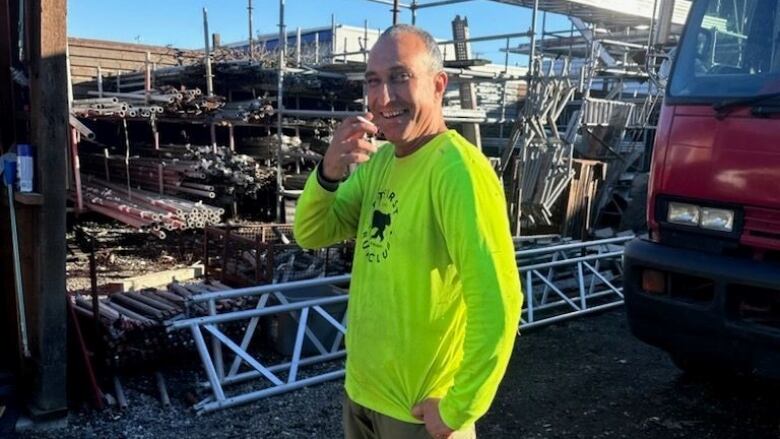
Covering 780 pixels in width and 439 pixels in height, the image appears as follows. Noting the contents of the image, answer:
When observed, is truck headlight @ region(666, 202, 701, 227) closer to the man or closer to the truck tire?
the man

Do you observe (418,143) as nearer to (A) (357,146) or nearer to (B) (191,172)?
(A) (357,146)

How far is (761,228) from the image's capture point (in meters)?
3.31

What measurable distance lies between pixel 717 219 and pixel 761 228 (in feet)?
0.79

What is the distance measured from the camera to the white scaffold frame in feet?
14.4

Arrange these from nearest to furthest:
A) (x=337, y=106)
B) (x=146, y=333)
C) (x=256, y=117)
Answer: (x=146, y=333), (x=256, y=117), (x=337, y=106)

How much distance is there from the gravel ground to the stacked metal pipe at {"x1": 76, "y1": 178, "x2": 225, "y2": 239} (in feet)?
14.5

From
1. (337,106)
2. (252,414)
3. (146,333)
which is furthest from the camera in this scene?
(337,106)

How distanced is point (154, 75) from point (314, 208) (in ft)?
38.5

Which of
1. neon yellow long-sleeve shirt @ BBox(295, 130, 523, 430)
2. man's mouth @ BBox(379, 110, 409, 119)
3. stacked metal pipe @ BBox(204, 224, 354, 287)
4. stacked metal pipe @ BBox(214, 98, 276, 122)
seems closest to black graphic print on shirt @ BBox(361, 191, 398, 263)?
neon yellow long-sleeve shirt @ BBox(295, 130, 523, 430)

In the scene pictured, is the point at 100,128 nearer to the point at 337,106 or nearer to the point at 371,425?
the point at 337,106

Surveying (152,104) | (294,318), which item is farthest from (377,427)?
(152,104)

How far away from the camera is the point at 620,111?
465 inches

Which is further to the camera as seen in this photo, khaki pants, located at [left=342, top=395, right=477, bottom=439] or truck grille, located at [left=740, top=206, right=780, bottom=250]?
truck grille, located at [left=740, top=206, right=780, bottom=250]

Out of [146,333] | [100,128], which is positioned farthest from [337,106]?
[146,333]
